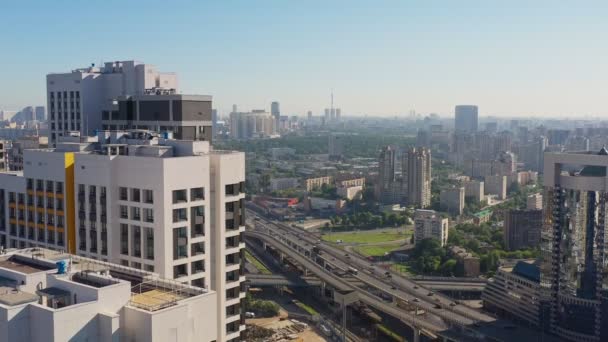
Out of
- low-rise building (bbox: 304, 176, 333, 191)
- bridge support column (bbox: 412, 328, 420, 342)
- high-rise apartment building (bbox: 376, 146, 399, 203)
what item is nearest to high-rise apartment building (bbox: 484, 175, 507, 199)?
high-rise apartment building (bbox: 376, 146, 399, 203)

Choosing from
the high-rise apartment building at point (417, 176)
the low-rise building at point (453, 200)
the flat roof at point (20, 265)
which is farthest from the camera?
the high-rise apartment building at point (417, 176)

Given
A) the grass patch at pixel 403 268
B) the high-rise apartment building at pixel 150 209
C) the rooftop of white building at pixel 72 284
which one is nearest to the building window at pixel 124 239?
the high-rise apartment building at pixel 150 209

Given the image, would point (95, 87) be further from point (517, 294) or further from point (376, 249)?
point (376, 249)

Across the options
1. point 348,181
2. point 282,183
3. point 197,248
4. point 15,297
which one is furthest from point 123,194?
point 282,183

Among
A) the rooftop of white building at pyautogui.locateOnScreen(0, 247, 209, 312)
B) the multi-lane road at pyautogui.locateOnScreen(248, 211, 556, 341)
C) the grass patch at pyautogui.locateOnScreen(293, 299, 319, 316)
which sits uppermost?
the rooftop of white building at pyautogui.locateOnScreen(0, 247, 209, 312)

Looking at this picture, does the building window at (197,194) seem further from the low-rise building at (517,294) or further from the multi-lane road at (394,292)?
the low-rise building at (517,294)

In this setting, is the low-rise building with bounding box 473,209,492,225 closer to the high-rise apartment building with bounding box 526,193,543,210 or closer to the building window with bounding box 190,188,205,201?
the high-rise apartment building with bounding box 526,193,543,210

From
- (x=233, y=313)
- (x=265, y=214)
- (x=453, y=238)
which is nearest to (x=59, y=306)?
(x=233, y=313)
